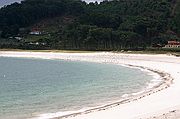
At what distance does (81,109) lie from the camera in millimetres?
26938

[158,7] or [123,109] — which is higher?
[158,7]

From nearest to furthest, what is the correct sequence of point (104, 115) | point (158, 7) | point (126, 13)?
point (104, 115) → point (158, 7) → point (126, 13)

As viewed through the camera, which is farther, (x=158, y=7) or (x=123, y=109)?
(x=158, y=7)

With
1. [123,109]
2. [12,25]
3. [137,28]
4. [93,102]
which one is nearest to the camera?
[123,109]

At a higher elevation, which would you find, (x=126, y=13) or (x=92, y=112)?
(x=126, y=13)

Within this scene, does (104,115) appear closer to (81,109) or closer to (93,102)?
(81,109)

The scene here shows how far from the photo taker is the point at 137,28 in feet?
424

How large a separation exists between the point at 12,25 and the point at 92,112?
17634cm

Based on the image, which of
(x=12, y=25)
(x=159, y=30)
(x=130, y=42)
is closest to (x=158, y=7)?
(x=159, y=30)

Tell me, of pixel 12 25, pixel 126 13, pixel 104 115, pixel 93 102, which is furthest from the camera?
pixel 12 25

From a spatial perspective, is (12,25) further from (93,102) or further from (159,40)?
(93,102)

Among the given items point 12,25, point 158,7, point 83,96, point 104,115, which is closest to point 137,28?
point 158,7

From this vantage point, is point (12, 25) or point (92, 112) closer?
point (92, 112)

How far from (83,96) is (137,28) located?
320 feet
